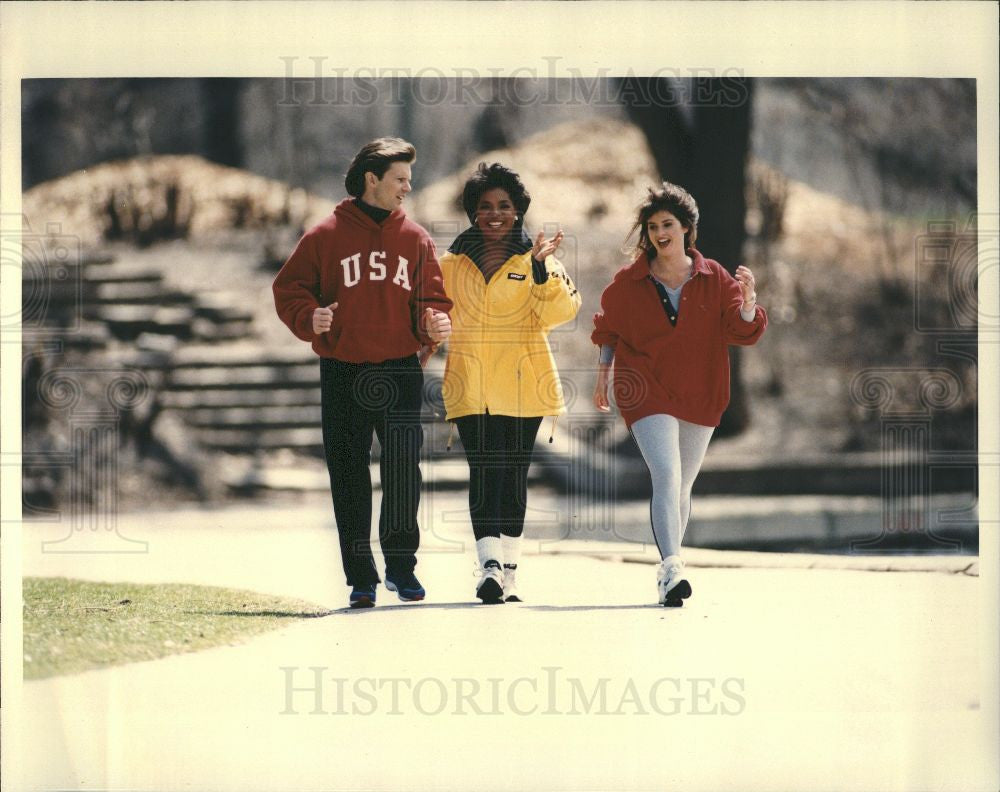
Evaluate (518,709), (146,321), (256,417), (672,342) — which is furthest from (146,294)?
(518,709)

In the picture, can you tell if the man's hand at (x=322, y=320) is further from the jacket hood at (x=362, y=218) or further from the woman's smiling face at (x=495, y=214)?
the woman's smiling face at (x=495, y=214)

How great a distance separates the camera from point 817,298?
1011cm

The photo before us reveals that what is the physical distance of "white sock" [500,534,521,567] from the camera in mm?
6965

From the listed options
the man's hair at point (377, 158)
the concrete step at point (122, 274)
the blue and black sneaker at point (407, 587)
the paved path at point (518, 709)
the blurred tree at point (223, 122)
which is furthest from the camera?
the concrete step at point (122, 274)

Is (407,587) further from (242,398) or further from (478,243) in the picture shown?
(242,398)

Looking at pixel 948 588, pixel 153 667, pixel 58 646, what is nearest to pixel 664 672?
pixel 948 588

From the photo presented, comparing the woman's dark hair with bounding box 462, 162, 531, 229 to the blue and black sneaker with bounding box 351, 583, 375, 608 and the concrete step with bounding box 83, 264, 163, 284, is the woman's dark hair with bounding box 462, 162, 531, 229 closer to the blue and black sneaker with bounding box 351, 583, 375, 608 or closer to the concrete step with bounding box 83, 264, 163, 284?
the blue and black sneaker with bounding box 351, 583, 375, 608

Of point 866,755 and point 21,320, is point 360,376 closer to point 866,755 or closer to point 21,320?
point 21,320

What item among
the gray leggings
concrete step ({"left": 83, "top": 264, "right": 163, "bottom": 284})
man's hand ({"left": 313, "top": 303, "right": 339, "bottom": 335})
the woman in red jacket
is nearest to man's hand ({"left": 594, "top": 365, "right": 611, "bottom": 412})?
the woman in red jacket

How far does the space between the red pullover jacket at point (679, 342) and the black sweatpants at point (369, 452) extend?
100cm

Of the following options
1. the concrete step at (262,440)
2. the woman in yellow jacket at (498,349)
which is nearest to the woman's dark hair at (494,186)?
the woman in yellow jacket at (498,349)

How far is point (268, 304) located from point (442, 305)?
3759 mm

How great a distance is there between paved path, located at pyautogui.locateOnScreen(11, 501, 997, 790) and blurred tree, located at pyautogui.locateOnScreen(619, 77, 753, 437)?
2842mm

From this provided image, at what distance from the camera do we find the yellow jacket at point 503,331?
22.6 ft
